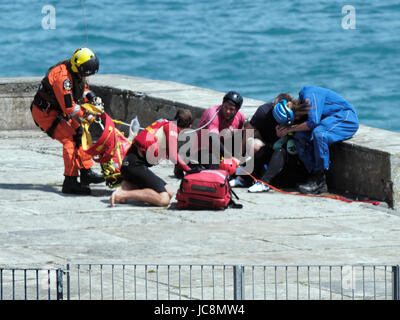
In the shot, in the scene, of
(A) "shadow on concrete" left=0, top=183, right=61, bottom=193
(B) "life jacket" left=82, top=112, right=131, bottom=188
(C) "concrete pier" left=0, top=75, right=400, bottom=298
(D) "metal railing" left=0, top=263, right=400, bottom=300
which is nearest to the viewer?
(D) "metal railing" left=0, top=263, right=400, bottom=300

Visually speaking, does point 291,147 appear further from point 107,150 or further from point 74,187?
point 74,187

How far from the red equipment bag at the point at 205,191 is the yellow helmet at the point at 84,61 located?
4.92ft

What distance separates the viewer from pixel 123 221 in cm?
927

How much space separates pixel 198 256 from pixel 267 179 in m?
2.99

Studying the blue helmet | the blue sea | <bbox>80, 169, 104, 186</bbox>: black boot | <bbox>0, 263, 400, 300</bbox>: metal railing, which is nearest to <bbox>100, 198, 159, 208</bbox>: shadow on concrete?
<bbox>80, 169, 104, 186</bbox>: black boot

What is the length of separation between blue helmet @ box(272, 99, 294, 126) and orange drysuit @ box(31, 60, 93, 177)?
77.3 inches

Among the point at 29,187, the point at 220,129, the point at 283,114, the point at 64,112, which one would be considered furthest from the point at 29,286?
the point at 283,114

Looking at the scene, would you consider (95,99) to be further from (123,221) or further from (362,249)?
(362,249)

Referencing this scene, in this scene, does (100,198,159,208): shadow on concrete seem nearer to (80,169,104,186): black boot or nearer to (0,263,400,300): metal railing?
(80,169,104,186): black boot

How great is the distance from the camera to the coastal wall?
1036 cm

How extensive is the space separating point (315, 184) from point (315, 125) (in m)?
0.61

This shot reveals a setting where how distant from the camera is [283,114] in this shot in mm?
10633

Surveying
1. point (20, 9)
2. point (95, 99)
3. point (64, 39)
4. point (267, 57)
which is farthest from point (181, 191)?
point (20, 9)
